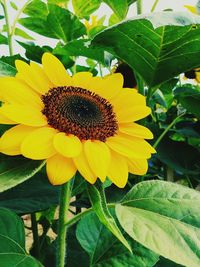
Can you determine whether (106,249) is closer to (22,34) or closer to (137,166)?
(137,166)

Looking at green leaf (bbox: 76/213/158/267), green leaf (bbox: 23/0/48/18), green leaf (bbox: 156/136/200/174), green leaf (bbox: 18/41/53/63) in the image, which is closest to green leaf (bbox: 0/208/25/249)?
green leaf (bbox: 76/213/158/267)

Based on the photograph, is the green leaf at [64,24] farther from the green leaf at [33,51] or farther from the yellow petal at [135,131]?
the yellow petal at [135,131]

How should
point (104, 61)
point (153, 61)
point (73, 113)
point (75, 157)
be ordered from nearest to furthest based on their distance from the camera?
point (75, 157) → point (73, 113) → point (153, 61) → point (104, 61)

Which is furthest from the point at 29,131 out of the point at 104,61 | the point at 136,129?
the point at 104,61

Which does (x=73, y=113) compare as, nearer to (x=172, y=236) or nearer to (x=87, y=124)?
(x=87, y=124)

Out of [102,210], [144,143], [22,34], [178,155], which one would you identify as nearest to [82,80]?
[144,143]

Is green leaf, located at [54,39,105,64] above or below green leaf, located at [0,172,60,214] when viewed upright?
above

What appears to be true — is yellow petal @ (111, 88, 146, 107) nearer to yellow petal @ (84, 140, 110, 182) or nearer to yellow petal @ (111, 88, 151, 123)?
yellow petal @ (111, 88, 151, 123)

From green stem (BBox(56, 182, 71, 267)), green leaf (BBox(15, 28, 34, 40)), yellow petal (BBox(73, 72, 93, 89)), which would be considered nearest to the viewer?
green stem (BBox(56, 182, 71, 267))
